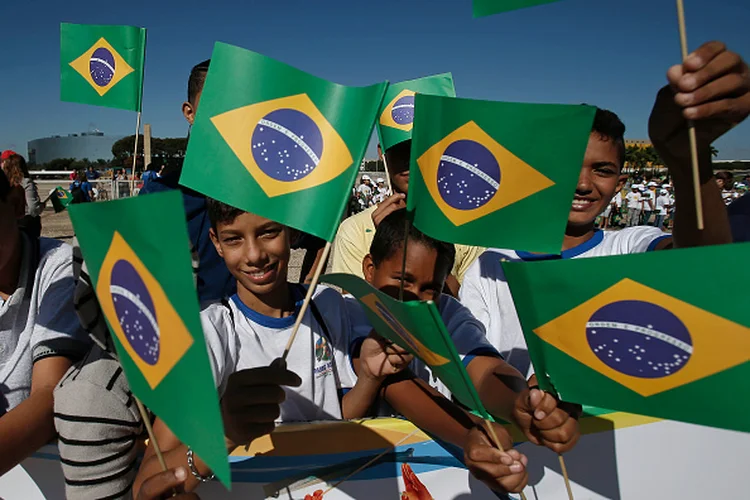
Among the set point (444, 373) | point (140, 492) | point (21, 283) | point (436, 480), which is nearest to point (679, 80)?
point (444, 373)

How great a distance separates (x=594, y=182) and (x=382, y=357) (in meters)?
1.18

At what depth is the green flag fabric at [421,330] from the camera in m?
1.10

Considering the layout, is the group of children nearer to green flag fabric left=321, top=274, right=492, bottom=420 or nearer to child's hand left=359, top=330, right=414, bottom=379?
child's hand left=359, top=330, right=414, bottom=379

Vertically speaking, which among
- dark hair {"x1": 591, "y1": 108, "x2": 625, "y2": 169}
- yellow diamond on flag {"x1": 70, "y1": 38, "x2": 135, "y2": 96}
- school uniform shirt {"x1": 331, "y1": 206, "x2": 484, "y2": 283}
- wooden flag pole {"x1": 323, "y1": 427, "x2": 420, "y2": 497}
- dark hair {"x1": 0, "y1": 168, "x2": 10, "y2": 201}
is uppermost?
yellow diamond on flag {"x1": 70, "y1": 38, "x2": 135, "y2": 96}

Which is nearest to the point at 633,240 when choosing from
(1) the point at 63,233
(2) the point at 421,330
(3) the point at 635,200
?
(2) the point at 421,330

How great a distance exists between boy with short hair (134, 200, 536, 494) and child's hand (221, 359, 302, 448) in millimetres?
250

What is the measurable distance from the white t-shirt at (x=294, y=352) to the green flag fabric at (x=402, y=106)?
1277mm

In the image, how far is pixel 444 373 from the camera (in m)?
1.24

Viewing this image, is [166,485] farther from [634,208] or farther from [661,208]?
[634,208]

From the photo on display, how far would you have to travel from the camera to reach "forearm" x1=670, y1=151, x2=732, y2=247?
1.44 metres

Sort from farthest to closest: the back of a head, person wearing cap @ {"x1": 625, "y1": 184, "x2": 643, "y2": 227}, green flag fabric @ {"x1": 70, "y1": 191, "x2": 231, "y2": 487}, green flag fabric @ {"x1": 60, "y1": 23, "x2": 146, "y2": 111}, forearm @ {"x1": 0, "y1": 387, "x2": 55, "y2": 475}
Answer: person wearing cap @ {"x1": 625, "y1": 184, "x2": 643, "y2": 227}, the back of a head, green flag fabric @ {"x1": 60, "y1": 23, "x2": 146, "y2": 111}, forearm @ {"x1": 0, "y1": 387, "x2": 55, "y2": 475}, green flag fabric @ {"x1": 70, "y1": 191, "x2": 231, "y2": 487}

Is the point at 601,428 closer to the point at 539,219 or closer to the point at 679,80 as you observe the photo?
the point at 539,219

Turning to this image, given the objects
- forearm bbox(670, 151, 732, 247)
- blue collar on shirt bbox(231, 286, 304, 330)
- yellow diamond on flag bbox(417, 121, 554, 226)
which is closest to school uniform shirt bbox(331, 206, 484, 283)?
blue collar on shirt bbox(231, 286, 304, 330)

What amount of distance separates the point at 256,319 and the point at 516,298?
939 mm
